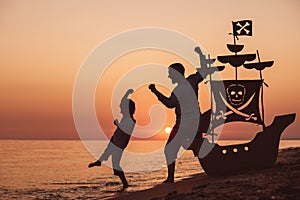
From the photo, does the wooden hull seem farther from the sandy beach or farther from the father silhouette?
the father silhouette

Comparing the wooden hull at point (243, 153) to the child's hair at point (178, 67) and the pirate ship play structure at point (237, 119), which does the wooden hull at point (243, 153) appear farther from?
the child's hair at point (178, 67)

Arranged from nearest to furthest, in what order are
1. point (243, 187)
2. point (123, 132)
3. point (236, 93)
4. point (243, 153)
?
1. point (243, 187)
2. point (236, 93)
3. point (243, 153)
4. point (123, 132)

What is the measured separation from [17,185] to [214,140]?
14.5 meters

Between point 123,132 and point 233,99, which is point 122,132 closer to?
point 123,132

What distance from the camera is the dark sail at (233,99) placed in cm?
1391

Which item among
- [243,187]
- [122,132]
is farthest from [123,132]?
[243,187]

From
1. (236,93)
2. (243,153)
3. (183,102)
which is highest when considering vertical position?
(236,93)

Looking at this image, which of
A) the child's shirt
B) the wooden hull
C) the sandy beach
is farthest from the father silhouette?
the child's shirt

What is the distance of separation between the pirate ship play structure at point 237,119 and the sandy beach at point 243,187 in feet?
1.27

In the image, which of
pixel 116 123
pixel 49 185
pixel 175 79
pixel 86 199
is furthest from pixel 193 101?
pixel 49 185

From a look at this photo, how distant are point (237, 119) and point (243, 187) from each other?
105 inches

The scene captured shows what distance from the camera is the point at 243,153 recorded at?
555 inches

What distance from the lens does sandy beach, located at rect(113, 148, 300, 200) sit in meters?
11.0

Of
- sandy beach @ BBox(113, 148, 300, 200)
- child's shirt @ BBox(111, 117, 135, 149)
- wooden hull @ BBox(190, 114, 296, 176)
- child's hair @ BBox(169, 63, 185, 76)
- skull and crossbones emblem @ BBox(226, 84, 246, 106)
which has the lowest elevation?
sandy beach @ BBox(113, 148, 300, 200)
